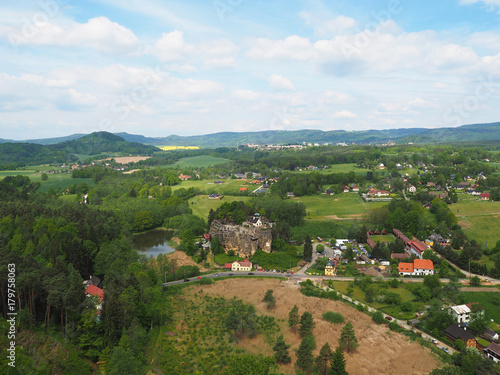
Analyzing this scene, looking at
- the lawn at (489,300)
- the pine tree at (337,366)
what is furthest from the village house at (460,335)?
the pine tree at (337,366)

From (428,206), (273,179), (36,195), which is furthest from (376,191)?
(36,195)

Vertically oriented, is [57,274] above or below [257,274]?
above

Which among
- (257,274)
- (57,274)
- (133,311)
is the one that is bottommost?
(257,274)

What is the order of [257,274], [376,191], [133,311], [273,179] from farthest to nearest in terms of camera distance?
[273,179], [376,191], [257,274], [133,311]

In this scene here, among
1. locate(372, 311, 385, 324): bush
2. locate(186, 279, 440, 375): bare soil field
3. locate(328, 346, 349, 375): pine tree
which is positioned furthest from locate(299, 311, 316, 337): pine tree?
locate(372, 311, 385, 324): bush

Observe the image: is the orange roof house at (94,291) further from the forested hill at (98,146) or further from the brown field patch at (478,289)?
the forested hill at (98,146)

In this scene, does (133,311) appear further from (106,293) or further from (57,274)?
(57,274)
